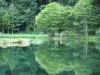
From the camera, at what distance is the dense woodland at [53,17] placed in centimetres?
4497

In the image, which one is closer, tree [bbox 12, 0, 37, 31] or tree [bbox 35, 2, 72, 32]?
tree [bbox 35, 2, 72, 32]

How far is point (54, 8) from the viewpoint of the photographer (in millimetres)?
49719

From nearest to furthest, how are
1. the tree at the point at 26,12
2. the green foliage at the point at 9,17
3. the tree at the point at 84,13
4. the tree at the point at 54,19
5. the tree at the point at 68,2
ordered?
the tree at the point at 84,13, the tree at the point at 54,19, the green foliage at the point at 9,17, the tree at the point at 26,12, the tree at the point at 68,2

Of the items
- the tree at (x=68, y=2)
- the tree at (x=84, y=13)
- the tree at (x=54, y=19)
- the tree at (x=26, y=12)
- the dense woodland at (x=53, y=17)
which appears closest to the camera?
the tree at (x=84, y=13)

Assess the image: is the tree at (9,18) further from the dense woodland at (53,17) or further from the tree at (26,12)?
the tree at (26,12)

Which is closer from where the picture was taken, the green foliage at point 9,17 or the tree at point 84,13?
the tree at point 84,13

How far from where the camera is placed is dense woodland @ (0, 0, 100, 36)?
45.0m

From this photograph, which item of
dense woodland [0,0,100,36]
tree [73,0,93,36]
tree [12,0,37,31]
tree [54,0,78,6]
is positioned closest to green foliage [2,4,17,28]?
dense woodland [0,0,100,36]

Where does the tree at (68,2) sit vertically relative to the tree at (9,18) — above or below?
above

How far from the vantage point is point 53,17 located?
4897cm

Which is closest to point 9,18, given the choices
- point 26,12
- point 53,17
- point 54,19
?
point 26,12

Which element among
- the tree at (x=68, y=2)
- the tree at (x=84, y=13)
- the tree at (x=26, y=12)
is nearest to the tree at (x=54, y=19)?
the tree at (x=84, y=13)

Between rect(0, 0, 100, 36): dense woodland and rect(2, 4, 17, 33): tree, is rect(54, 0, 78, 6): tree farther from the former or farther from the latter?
rect(2, 4, 17, 33): tree

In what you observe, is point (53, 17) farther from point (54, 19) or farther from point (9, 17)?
point (9, 17)
